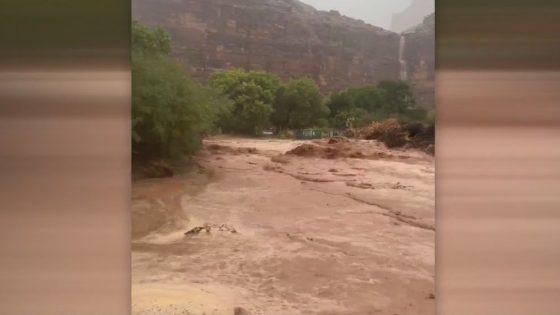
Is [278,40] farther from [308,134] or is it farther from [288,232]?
[288,232]

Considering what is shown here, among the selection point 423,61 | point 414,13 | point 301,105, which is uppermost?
point 414,13

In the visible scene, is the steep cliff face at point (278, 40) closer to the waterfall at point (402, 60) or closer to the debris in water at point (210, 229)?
the waterfall at point (402, 60)

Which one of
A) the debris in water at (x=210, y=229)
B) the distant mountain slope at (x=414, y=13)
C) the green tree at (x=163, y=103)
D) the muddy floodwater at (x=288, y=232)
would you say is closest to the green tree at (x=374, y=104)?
the muddy floodwater at (x=288, y=232)

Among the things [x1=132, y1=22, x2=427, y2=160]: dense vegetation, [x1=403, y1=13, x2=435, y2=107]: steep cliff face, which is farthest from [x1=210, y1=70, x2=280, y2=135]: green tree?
[x1=403, y1=13, x2=435, y2=107]: steep cliff face

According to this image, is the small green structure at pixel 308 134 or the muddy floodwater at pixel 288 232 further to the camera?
the small green structure at pixel 308 134

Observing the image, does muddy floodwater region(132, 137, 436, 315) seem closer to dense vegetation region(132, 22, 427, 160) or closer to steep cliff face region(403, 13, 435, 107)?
dense vegetation region(132, 22, 427, 160)

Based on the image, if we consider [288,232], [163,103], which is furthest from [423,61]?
[163,103]
